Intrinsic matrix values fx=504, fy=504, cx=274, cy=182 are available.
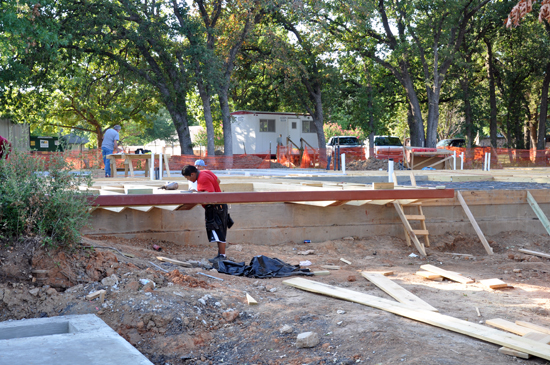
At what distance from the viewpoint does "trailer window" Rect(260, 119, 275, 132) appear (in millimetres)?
35750

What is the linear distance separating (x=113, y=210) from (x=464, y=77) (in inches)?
1334

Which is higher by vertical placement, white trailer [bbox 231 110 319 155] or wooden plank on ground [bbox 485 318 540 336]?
white trailer [bbox 231 110 319 155]

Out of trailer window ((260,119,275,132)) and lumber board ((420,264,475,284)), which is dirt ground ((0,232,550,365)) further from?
trailer window ((260,119,275,132))

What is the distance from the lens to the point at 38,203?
4.93m

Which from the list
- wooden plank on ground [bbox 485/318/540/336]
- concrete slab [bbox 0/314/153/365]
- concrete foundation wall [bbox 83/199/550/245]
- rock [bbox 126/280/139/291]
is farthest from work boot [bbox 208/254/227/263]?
wooden plank on ground [bbox 485/318/540/336]

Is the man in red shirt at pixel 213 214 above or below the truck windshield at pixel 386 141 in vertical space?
below

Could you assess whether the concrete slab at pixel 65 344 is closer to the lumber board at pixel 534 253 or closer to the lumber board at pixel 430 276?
the lumber board at pixel 430 276

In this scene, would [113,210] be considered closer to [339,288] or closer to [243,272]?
[243,272]

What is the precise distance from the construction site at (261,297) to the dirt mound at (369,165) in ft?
55.0

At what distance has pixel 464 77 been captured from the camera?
36781 mm

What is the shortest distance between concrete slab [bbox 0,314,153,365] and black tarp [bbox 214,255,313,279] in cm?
275

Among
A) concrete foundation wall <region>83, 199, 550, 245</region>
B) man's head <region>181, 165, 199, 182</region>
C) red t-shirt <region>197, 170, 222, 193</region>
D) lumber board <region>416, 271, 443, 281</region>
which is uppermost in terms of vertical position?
man's head <region>181, 165, 199, 182</region>

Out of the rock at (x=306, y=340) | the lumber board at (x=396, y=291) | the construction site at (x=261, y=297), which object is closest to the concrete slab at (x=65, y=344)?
the construction site at (x=261, y=297)

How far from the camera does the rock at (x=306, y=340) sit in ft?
13.6
